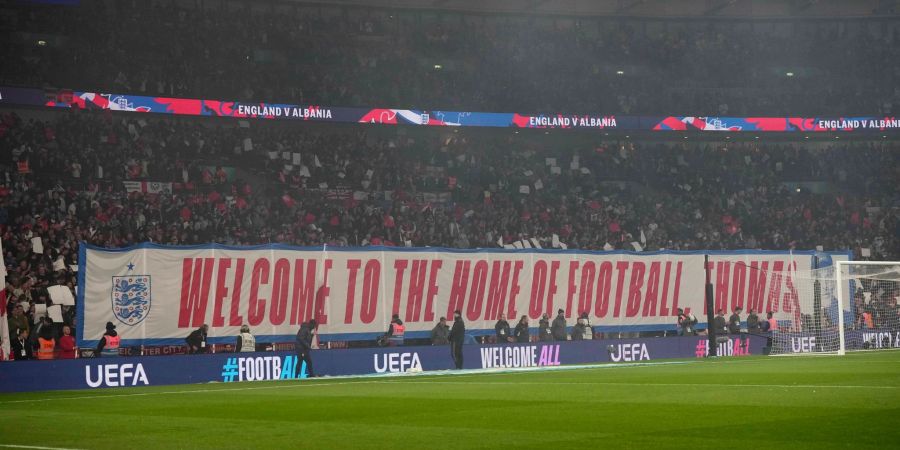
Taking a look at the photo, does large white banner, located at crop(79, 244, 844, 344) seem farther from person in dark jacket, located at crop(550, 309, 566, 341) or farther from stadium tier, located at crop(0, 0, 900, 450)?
person in dark jacket, located at crop(550, 309, 566, 341)

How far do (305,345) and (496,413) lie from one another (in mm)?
14537

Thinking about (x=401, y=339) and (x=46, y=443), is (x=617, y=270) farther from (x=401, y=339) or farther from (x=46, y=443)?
(x=46, y=443)

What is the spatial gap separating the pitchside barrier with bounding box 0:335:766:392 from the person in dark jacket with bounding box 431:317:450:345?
0.52 meters

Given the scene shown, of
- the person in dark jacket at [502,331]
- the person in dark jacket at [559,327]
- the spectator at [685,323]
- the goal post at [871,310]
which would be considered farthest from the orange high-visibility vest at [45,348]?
the goal post at [871,310]

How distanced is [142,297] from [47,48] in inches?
895

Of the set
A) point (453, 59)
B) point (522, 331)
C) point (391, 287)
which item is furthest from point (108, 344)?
point (453, 59)

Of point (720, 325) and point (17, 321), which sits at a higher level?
point (17, 321)

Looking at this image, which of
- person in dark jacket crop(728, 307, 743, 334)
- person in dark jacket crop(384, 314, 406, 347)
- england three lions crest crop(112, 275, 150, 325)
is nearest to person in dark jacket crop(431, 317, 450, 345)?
person in dark jacket crop(384, 314, 406, 347)

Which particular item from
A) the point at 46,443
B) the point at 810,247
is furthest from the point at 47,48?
the point at 46,443

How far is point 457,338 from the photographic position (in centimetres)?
3120

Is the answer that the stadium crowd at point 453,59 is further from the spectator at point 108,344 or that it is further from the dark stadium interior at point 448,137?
the spectator at point 108,344

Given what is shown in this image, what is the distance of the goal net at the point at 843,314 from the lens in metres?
37.7

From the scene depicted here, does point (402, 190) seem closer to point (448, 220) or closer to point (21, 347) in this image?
point (448, 220)

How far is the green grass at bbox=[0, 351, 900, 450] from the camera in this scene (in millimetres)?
11711
